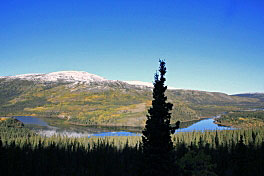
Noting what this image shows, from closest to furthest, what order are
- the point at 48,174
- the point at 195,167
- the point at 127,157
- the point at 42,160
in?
the point at 195,167
the point at 48,174
the point at 42,160
the point at 127,157

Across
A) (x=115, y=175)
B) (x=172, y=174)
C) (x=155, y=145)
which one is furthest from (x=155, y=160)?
(x=115, y=175)

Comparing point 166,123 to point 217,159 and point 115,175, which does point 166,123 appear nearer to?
point 115,175

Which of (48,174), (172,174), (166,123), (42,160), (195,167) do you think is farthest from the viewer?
(42,160)

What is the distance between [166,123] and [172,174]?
8.13 m

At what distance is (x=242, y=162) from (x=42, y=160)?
75681mm

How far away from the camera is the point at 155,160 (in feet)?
93.0

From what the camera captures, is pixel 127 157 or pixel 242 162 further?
pixel 127 157

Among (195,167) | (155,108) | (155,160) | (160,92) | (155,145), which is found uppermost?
(160,92)

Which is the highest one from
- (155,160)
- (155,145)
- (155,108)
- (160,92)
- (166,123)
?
(160,92)

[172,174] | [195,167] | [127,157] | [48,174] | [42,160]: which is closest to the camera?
[172,174]

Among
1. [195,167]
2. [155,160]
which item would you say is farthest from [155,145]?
[195,167]

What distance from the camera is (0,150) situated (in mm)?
51156

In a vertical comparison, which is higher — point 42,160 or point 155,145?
point 155,145

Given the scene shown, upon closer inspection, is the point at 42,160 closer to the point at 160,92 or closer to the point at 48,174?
the point at 48,174
